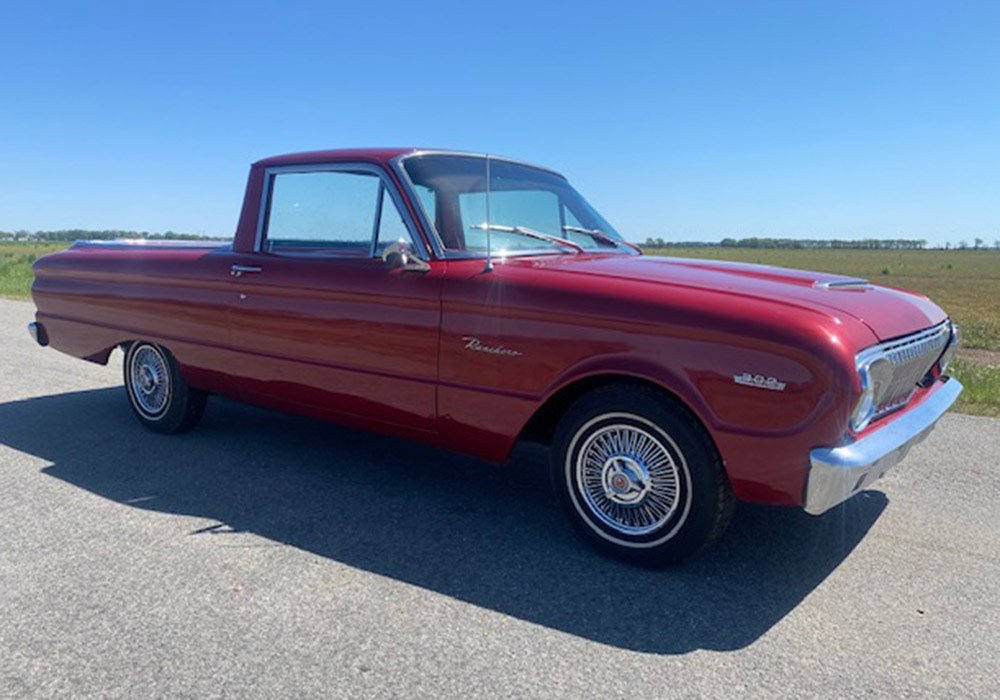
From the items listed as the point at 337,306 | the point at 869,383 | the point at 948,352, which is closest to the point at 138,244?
the point at 337,306

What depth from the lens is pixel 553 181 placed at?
15.7 feet

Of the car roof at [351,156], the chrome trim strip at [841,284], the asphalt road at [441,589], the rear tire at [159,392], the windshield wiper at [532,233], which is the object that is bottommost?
the asphalt road at [441,589]


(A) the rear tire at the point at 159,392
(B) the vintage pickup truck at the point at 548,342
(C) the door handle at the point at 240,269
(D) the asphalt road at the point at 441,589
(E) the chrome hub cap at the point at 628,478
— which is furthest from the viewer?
(A) the rear tire at the point at 159,392

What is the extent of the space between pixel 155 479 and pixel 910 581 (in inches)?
154

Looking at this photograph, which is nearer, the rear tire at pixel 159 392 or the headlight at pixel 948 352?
the headlight at pixel 948 352

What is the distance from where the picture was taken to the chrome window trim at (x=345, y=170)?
3.92 m

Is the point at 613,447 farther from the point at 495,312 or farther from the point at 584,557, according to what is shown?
the point at 495,312

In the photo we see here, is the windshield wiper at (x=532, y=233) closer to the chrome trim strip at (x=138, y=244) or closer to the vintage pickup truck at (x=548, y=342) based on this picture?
the vintage pickup truck at (x=548, y=342)

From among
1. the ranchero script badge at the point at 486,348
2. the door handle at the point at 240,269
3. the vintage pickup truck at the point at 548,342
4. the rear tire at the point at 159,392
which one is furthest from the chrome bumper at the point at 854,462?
the rear tire at the point at 159,392

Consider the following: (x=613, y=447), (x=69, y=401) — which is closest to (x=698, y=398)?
(x=613, y=447)

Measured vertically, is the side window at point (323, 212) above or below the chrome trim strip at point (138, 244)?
above

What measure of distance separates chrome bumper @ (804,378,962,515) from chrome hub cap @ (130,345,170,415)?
420 cm

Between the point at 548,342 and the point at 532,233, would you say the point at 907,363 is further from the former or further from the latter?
the point at 532,233

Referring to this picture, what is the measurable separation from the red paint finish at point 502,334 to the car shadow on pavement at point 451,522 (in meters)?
0.41
